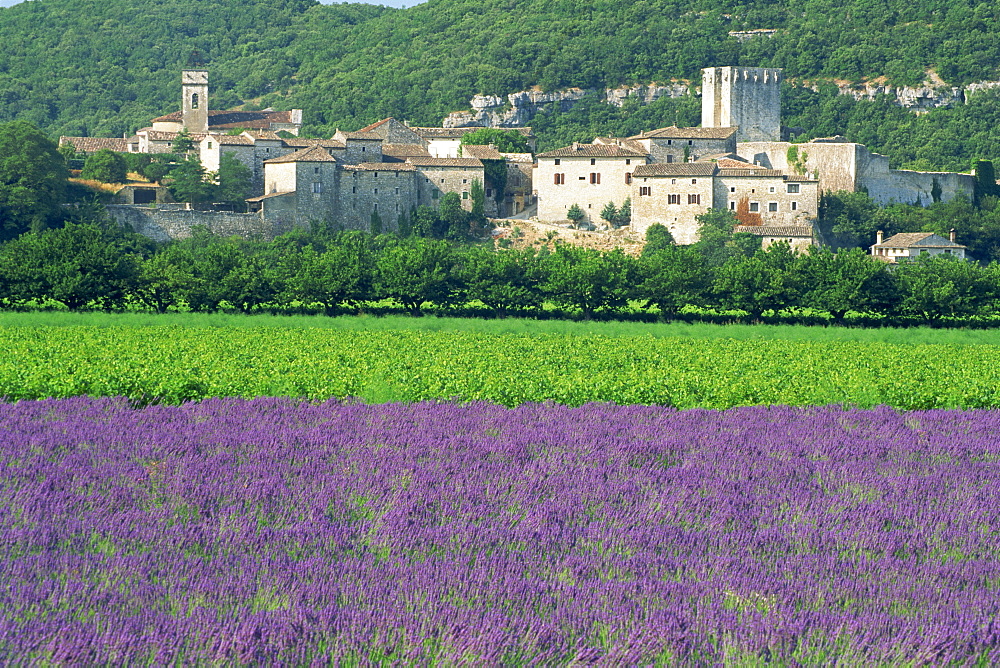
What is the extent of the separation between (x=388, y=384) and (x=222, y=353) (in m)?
7.89

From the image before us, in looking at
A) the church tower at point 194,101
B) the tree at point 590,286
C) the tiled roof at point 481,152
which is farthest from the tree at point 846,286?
the church tower at point 194,101

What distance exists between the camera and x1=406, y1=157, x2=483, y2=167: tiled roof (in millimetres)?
93875

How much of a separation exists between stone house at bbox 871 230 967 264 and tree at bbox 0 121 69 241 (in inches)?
2156

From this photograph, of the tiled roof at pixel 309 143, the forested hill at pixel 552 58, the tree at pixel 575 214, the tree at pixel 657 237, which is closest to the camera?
the tree at pixel 657 237

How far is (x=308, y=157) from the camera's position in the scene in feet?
295

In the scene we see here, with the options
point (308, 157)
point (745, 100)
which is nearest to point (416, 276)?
point (308, 157)

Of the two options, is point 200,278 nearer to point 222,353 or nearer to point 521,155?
point 222,353

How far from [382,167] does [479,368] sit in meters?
69.6

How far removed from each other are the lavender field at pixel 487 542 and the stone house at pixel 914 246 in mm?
77427

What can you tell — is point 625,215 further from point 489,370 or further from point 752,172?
point 489,370

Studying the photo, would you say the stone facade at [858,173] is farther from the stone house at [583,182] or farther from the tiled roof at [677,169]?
the stone house at [583,182]

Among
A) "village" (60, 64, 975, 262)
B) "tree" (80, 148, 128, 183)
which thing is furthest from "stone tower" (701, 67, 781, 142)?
"tree" (80, 148, 128, 183)

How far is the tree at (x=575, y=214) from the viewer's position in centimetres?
9419

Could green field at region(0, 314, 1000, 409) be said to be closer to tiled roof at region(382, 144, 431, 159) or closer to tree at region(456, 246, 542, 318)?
tree at region(456, 246, 542, 318)
